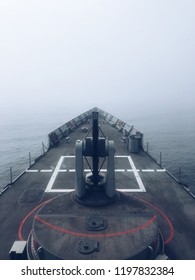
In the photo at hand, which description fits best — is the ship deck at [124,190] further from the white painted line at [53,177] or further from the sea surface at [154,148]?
the sea surface at [154,148]

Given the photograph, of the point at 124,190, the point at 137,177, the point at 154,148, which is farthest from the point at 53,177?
the point at 154,148

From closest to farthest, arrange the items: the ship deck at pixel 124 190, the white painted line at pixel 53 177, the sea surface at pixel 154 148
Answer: the ship deck at pixel 124 190 < the white painted line at pixel 53 177 < the sea surface at pixel 154 148

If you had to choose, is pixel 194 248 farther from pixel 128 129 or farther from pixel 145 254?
pixel 128 129

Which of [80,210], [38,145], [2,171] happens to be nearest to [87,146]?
[80,210]

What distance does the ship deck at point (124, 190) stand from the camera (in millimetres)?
15470

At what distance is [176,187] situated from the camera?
883 inches

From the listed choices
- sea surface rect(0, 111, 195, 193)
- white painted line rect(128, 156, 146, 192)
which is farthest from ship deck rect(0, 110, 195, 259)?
sea surface rect(0, 111, 195, 193)

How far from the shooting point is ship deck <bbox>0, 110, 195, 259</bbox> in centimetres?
1547

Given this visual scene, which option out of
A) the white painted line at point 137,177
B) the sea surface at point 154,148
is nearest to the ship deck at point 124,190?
the white painted line at point 137,177

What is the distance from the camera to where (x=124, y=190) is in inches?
866

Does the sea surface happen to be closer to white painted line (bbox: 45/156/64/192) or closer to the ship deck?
white painted line (bbox: 45/156/64/192)

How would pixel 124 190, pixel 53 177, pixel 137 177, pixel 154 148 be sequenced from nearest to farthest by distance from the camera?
pixel 124 190 → pixel 137 177 → pixel 53 177 → pixel 154 148

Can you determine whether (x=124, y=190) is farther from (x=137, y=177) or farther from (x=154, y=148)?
(x=154, y=148)

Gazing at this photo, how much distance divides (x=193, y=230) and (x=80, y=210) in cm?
713
